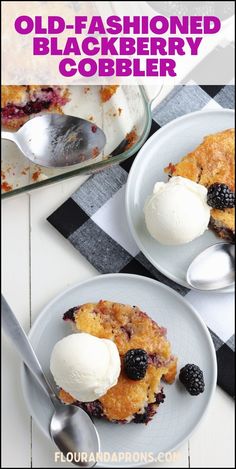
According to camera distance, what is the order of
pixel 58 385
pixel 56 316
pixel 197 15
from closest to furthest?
1. pixel 58 385
2. pixel 56 316
3. pixel 197 15

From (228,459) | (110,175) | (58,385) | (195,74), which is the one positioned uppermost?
(195,74)

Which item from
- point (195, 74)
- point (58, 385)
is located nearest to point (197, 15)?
point (195, 74)

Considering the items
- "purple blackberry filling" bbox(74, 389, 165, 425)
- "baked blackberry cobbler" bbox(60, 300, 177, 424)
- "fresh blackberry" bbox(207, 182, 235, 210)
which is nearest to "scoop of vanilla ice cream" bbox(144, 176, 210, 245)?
"fresh blackberry" bbox(207, 182, 235, 210)

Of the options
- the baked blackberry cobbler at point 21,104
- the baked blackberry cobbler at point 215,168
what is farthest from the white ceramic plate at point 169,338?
the baked blackberry cobbler at point 21,104

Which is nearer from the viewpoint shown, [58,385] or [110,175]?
[58,385]

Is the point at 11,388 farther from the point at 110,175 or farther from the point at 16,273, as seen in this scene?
the point at 110,175

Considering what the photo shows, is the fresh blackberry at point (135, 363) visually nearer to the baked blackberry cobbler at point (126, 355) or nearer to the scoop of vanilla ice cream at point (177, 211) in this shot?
the baked blackberry cobbler at point (126, 355)

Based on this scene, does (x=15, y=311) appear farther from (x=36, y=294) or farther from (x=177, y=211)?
(x=177, y=211)

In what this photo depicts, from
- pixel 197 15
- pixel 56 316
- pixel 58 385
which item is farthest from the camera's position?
pixel 197 15

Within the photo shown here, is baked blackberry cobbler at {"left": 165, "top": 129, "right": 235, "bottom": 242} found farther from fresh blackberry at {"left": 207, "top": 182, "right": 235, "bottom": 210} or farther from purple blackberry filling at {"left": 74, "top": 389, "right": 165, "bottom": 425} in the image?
purple blackberry filling at {"left": 74, "top": 389, "right": 165, "bottom": 425}
